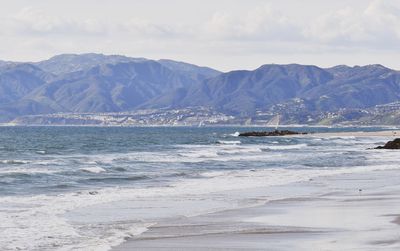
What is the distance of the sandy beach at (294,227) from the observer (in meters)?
18.8

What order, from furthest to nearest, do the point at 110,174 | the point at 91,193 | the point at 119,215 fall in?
the point at 110,174 < the point at 91,193 < the point at 119,215

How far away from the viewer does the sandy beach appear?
61.8 ft

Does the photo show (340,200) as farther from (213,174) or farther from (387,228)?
(213,174)

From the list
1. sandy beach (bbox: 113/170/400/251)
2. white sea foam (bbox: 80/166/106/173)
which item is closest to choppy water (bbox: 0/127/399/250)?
white sea foam (bbox: 80/166/106/173)

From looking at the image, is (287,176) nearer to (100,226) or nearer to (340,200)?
(340,200)

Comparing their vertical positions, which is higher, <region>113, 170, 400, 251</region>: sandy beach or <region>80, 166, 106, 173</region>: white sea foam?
<region>113, 170, 400, 251</region>: sandy beach

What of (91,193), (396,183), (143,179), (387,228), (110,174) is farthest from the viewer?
(110,174)

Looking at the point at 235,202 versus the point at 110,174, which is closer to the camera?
the point at 235,202

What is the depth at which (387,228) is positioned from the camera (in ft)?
69.7

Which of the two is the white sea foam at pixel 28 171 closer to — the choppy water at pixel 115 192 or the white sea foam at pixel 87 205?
the choppy water at pixel 115 192

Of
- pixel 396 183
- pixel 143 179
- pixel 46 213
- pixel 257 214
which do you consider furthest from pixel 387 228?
pixel 143 179

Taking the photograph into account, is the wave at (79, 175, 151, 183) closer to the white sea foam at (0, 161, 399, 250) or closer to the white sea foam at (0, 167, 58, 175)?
the white sea foam at (0, 161, 399, 250)

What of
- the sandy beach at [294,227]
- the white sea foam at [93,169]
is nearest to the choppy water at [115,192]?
the white sea foam at [93,169]

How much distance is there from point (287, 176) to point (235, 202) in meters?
15.3
